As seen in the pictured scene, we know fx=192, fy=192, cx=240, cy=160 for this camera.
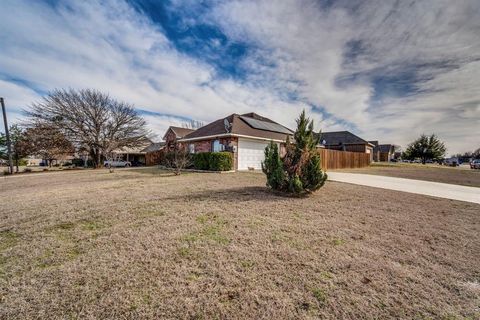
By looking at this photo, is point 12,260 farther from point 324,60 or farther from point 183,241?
point 324,60

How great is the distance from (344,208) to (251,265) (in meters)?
3.91

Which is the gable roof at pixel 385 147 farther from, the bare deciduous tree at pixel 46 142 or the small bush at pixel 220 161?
the bare deciduous tree at pixel 46 142

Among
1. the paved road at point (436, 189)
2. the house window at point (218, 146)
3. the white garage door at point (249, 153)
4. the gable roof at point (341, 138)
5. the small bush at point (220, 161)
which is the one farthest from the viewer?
the gable roof at point (341, 138)

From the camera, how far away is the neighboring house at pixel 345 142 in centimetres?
3347

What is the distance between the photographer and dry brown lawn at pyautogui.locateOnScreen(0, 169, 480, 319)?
6.15 ft

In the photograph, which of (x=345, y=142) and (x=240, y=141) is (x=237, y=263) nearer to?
(x=240, y=141)

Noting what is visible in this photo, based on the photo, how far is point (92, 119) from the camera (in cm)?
2412

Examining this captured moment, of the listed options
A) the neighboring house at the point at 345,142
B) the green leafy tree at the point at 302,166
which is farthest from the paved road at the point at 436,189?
the neighboring house at the point at 345,142

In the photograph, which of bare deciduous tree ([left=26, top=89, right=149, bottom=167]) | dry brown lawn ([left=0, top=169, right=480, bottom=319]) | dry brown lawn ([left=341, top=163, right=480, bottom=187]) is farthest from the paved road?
bare deciduous tree ([left=26, top=89, right=149, bottom=167])

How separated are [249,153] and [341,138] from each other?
26.4m

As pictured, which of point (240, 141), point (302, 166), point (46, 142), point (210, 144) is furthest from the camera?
point (46, 142)

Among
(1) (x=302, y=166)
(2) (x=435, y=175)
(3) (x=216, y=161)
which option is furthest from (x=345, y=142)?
(1) (x=302, y=166)

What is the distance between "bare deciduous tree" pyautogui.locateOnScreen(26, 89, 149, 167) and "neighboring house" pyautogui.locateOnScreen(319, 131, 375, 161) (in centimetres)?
2967

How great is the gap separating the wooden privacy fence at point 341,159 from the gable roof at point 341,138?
352 inches
